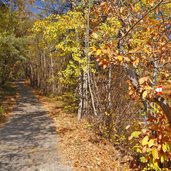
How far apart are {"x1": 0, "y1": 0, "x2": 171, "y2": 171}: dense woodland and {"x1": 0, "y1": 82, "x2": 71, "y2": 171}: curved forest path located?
2.14 meters

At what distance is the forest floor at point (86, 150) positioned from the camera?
350 inches

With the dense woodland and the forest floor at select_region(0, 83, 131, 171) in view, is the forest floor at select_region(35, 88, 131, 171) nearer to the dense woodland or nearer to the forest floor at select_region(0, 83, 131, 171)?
the forest floor at select_region(0, 83, 131, 171)

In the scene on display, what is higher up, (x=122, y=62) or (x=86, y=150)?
(x=122, y=62)

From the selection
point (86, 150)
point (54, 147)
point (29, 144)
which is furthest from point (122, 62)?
point (29, 144)

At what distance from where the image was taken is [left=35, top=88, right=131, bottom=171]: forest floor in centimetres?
890

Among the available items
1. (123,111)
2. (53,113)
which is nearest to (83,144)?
(123,111)

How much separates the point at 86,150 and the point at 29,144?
2429 millimetres

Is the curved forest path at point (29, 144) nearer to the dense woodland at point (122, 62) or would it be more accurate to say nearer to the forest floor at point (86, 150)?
the forest floor at point (86, 150)

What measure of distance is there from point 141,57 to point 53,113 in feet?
46.9

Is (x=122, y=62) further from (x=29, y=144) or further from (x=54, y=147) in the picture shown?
(x=29, y=144)

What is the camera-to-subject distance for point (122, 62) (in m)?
4.99

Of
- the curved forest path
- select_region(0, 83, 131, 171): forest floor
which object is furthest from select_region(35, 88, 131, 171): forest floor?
the curved forest path

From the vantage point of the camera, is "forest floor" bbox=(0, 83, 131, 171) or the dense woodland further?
"forest floor" bbox=(0, 83, 131, 171)

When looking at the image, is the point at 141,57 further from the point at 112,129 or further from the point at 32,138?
the point at 32,138
